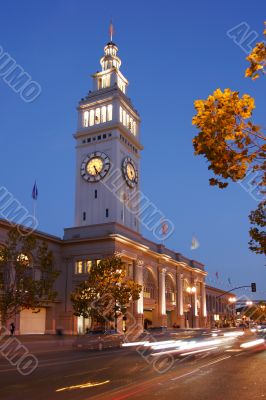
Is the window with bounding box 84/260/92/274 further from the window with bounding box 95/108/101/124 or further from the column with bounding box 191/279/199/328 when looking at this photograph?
the column with bounding box 191/279/199/328

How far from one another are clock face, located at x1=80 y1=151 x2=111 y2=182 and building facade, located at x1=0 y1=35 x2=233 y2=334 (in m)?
0.15

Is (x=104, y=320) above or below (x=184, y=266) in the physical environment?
below

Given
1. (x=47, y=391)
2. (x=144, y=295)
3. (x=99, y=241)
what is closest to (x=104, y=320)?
(x=99, y=241)

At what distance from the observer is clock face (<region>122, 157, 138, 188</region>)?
70662 millimetres

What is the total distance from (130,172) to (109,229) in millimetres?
15860

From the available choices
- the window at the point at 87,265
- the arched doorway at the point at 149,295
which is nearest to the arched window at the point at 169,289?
the arched doorway at the point at 149,295

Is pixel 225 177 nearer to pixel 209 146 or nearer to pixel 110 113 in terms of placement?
pixel 209 146

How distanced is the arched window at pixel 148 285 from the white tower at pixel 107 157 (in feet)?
24.9

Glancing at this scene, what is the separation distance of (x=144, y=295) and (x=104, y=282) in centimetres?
2490

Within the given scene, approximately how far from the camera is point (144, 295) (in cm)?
6788

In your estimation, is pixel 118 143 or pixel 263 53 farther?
pixel 118 143

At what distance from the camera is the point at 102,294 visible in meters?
44.2

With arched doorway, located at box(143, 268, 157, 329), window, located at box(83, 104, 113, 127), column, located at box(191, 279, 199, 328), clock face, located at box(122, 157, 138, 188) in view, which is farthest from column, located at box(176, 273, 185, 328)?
window, located at box(83, 104, 113, 127)

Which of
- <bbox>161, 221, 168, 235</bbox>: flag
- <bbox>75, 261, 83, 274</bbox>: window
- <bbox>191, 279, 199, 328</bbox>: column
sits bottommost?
<bbox>191, 279, 199, 328</bbox>: column
